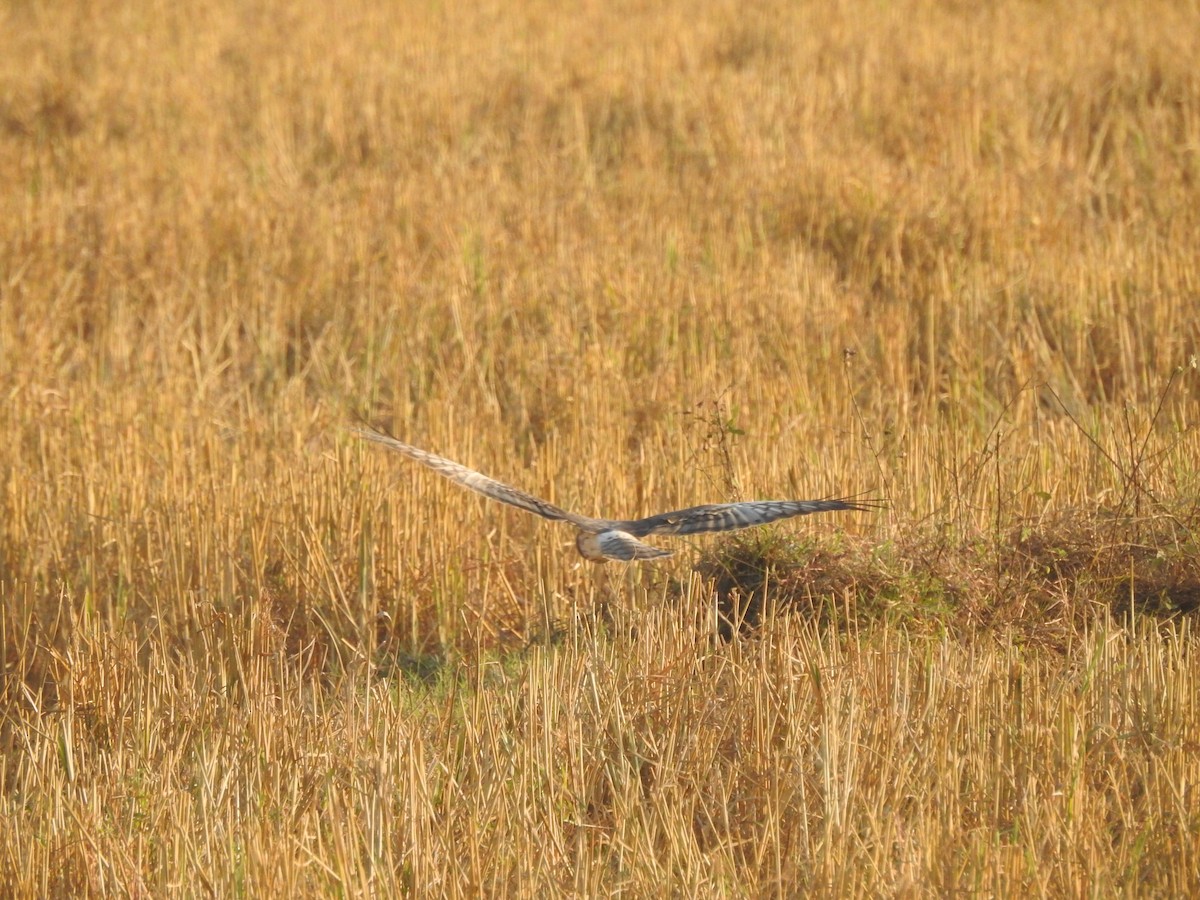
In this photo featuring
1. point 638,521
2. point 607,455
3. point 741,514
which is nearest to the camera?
point 741,514

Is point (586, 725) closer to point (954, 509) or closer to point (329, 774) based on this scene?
point (329, 774)

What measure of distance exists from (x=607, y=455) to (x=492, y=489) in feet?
4.15

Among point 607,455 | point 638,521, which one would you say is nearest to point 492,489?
point 638,521

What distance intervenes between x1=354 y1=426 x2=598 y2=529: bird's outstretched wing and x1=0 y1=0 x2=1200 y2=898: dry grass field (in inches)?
9.0

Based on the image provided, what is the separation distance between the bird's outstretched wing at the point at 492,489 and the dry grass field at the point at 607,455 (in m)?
0.23

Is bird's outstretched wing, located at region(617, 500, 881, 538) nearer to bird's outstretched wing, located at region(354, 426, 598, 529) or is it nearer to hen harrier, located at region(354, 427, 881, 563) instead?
hen harrier, located at region(354, 427, 881, 563)

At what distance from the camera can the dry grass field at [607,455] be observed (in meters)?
2.56

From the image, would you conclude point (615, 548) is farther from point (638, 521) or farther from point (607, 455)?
point (607, 455)

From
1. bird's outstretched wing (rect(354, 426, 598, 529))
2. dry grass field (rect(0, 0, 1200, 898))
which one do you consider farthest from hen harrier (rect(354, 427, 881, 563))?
dry grass field (rect(0, 0, 1200, 898))

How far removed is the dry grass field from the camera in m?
2.56

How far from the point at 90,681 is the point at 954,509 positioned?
214cm

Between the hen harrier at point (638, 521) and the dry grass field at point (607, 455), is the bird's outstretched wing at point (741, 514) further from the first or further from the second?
the dry grass field at point (607, 455)

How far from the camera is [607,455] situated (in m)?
4.59

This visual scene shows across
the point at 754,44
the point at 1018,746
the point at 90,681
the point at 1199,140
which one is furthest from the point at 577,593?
the point at 754,44
